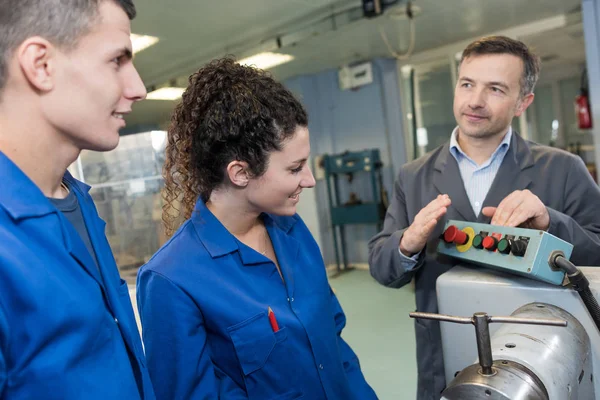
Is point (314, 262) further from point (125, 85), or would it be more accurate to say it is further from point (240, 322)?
point (125, 85)

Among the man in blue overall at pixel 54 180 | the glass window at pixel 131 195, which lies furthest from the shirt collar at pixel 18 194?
the glass window at pixel 131 195

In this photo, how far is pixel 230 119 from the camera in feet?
3.18

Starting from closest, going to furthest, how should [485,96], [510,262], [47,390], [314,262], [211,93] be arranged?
[47,390], [510,262], [211,93], [314,262], [485,96]

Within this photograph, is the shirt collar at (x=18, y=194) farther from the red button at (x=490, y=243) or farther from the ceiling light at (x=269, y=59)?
the ceiling light at (x=269, y=59)

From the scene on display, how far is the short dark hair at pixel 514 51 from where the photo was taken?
131 centimetres

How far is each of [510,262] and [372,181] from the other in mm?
4179

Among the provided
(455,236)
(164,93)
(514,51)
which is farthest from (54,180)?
(164,93)

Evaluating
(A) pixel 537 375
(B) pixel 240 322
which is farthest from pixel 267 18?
(A) pixel 537 375

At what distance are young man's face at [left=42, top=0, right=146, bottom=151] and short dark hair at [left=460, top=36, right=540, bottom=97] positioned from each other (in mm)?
1034

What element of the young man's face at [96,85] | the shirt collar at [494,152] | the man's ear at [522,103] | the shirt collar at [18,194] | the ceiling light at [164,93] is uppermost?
the ceiling light at [164,93]

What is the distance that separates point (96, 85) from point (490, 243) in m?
0.78

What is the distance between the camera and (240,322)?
0.91 metres

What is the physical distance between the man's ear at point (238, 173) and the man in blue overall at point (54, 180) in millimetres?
327

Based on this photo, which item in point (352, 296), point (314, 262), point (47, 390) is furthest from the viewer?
point (352, 296)
